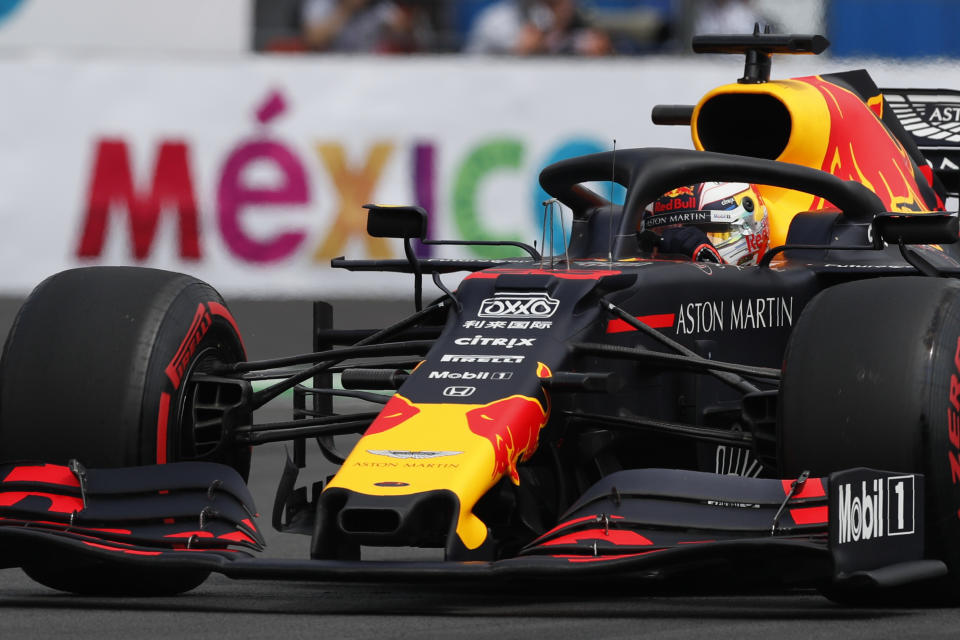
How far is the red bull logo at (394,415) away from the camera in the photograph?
5.96m

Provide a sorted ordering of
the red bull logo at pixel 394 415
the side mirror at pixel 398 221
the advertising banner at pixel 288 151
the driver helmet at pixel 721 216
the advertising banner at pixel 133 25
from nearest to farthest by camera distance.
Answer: the red bull logo at pixel 394 415
the side mirror at pixel 398 221
the driver helmet at pixel 721 216
the advertising banner at pixel 288 151
the advertising banner at pixel 133 25

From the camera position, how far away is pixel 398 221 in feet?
23.3

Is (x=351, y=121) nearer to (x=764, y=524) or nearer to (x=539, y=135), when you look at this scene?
(x=539, y=135)

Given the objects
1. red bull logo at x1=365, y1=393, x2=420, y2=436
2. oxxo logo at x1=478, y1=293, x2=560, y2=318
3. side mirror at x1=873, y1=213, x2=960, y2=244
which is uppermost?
side mirror at x1=873, y1=213, x2=960, y2=244

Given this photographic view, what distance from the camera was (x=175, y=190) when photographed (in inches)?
527

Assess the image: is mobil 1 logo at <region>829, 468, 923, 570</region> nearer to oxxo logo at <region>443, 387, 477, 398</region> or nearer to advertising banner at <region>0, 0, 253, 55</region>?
oxxo logo at <region>443, 387, 477, 398</region>

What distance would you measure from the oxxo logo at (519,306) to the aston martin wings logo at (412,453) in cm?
77

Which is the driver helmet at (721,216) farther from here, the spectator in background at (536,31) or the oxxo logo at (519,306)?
the spectator in background at (536,31)

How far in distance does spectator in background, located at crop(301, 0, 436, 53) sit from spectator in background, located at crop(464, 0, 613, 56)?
0.43m

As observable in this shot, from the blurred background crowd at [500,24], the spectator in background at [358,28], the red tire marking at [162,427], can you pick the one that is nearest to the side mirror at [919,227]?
the red tire marking at [162,427]

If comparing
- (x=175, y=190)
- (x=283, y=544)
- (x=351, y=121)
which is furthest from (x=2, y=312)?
(x=283, y=544)

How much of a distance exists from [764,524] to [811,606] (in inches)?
17.4

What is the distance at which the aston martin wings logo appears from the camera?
5.74m

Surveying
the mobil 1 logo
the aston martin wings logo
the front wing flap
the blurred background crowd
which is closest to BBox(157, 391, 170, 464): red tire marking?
the front wing flap
